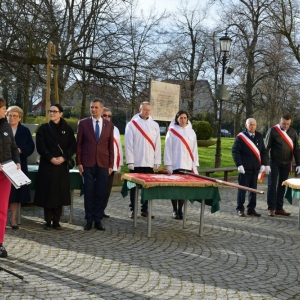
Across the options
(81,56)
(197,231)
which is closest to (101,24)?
(81,56)

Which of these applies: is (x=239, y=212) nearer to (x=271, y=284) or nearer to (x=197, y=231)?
(x=197, y=231)

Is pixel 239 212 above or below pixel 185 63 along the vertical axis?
below

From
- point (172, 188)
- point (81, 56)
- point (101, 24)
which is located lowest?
point (172, 188)

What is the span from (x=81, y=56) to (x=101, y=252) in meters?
9.68

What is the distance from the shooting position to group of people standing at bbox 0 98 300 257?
7672 millimetres

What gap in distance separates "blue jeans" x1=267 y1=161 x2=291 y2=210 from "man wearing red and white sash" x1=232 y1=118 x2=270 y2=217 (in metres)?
0.27

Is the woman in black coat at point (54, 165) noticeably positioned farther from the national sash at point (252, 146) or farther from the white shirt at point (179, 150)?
the national sash at point (252, 146)

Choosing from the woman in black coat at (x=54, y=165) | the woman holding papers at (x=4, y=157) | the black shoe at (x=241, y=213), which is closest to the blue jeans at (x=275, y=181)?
the black shoe at (x=241, y=213)

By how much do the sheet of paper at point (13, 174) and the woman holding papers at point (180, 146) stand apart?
3.60m

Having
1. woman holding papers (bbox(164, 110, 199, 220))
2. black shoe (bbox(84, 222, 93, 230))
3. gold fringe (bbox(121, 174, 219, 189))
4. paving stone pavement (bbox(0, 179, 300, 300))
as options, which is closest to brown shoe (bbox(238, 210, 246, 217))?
paving stone pavement (bbox(0, 179, 300, 300))

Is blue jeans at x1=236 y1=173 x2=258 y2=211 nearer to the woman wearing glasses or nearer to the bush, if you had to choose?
the woman wearing glasses

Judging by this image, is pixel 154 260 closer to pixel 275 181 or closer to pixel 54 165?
pixel 54 165

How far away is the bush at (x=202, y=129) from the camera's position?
28.2 m

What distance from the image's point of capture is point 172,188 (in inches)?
293
